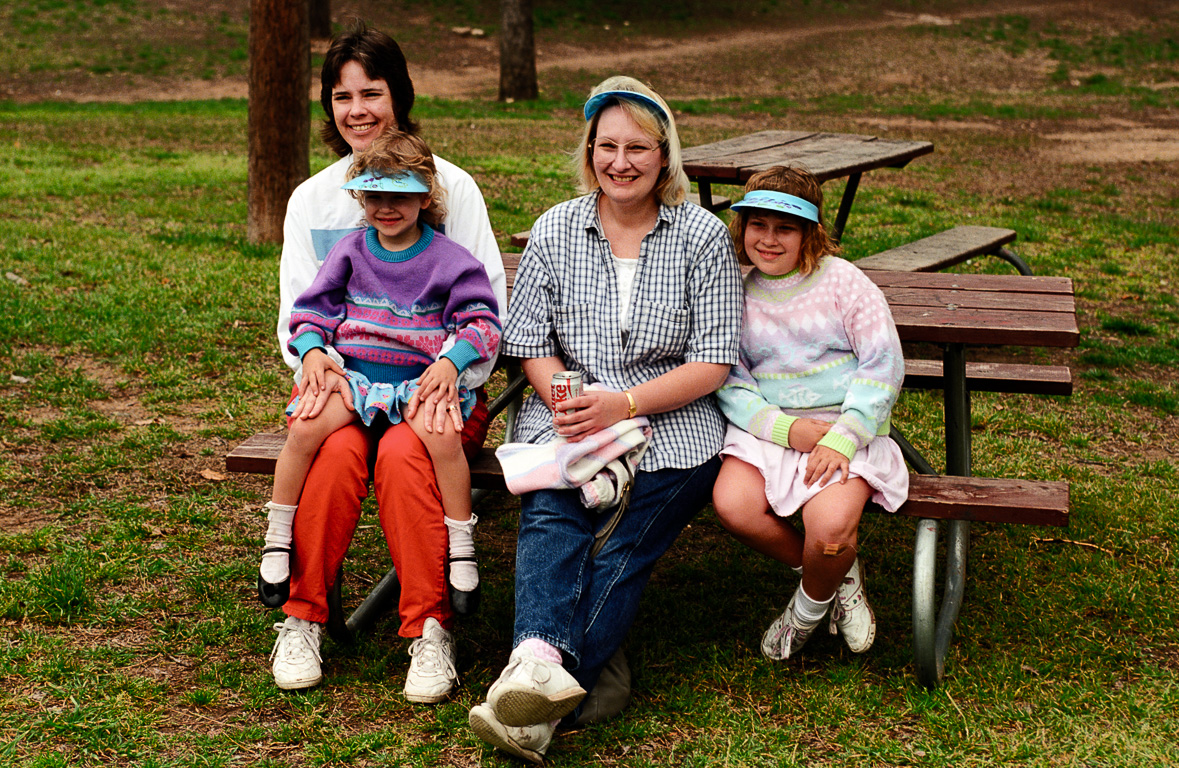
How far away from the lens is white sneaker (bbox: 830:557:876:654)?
3082mm

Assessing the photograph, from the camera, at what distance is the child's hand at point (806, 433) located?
9.73ft

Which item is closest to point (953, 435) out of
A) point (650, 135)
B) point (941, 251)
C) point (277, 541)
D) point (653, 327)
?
point (653, 327)

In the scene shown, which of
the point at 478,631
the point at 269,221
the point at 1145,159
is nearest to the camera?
the point at 478,631

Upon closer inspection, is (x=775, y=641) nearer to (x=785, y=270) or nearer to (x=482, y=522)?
(x=785, y=270)

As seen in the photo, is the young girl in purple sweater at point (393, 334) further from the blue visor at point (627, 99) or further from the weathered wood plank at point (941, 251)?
the weathered wood plank at point (941, 251)

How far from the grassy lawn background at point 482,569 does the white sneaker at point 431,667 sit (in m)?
0.05

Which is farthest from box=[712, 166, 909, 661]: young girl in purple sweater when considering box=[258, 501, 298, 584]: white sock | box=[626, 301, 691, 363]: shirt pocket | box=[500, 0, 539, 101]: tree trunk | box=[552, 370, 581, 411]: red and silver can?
box=[500, 0, 539, 101]: tree trunk

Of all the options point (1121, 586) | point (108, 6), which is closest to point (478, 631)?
point (1121, 586)

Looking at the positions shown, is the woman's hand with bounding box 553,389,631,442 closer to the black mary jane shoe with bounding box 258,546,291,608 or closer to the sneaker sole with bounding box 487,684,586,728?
the sneaker sole with bounding box 487,684,586,728

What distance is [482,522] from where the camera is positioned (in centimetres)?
413

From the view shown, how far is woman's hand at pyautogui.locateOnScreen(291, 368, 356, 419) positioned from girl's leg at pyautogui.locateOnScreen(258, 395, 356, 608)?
0.02 m

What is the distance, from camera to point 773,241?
309 cm

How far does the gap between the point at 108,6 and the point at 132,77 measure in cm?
555

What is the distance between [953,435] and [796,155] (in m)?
3.32
